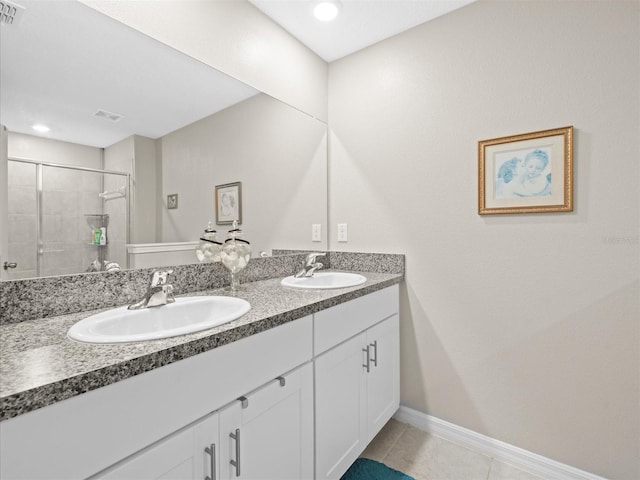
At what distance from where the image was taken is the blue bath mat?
4.87 ft

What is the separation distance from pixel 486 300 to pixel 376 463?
3.17 ft

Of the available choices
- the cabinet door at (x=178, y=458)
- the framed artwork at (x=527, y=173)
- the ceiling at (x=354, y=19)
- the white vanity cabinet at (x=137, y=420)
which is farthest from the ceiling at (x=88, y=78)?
the framed artwork at (x=527, y=173)

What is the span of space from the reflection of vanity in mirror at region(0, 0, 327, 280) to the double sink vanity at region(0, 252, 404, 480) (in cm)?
18

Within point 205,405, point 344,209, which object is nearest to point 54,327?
point 205,405

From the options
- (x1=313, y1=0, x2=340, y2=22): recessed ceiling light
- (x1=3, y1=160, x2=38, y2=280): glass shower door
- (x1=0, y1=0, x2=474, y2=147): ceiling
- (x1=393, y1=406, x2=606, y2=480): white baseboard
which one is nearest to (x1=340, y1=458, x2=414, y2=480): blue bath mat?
(x1=393, y1=406, x2=606, y2=480): white baseboard

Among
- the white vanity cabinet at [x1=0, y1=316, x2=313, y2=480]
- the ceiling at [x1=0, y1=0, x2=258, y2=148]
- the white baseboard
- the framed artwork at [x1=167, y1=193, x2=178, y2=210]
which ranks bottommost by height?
the white baseboard

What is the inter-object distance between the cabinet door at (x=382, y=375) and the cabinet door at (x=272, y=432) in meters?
0.48

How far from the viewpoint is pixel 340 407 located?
1.37 meters

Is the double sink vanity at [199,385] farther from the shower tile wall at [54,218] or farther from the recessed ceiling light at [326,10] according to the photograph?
the recessed ceiling light at [326,10]

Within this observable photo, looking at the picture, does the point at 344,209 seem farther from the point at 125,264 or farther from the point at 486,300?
the point at 125,264

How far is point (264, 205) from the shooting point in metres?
1.85

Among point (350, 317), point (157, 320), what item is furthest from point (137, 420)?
point (350, 317)

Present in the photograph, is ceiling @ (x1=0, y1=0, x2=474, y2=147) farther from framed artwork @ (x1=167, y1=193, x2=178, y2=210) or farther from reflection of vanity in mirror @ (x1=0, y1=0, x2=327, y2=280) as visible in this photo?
framed artwork @ (x1=167, y1=193, x2=178, y2=210)

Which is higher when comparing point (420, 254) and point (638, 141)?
point (638, 141)
